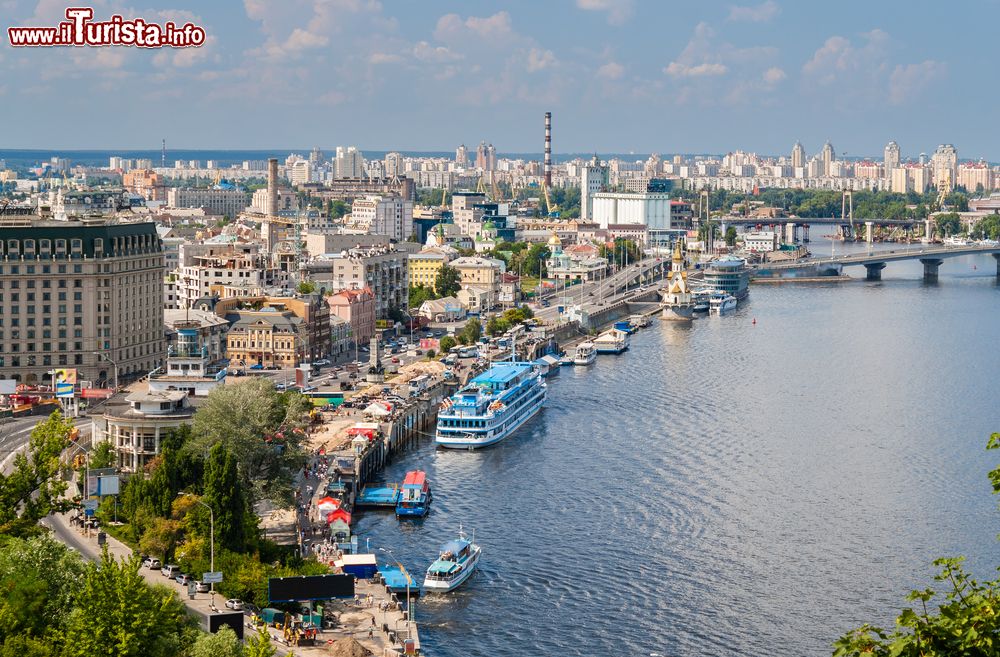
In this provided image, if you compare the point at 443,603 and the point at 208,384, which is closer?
the point at 443,603

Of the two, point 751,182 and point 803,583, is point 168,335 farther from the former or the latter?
point 751,182

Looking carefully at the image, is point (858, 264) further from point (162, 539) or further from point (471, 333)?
point (162, 539)

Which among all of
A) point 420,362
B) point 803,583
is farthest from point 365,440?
point 420,362

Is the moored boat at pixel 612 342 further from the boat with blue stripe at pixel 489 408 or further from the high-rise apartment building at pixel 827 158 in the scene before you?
the high-rise apartment building at pixel 827 158

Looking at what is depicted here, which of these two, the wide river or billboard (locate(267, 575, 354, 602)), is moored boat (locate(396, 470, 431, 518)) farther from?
billboard (locate(267, 575, 354, 602))

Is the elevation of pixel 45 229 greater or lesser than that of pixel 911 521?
greater
